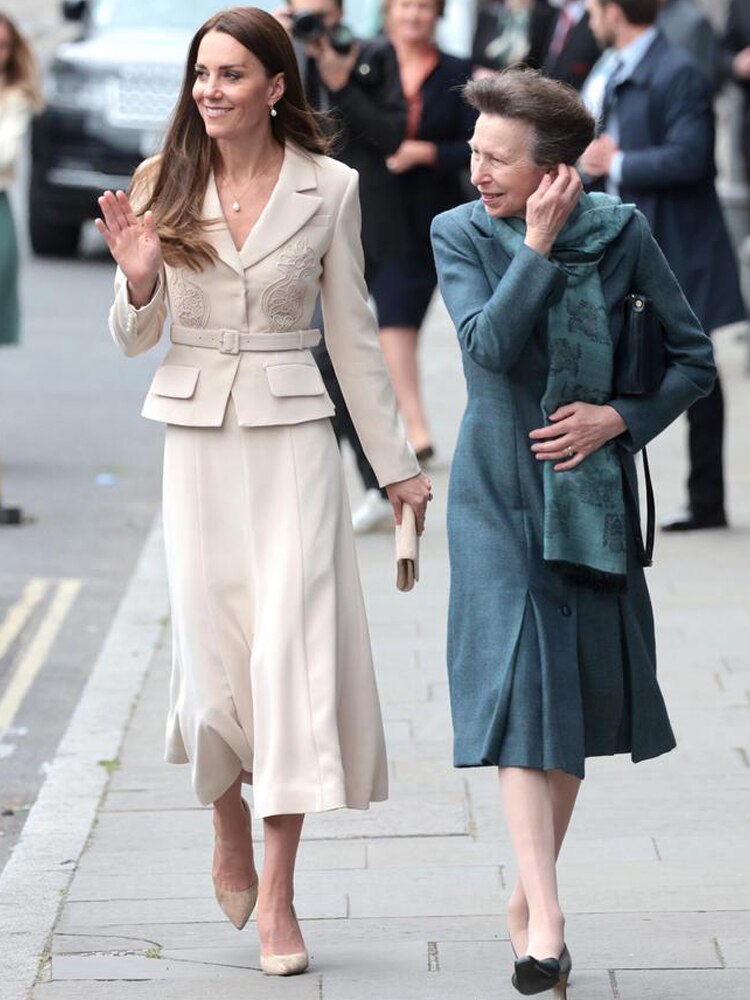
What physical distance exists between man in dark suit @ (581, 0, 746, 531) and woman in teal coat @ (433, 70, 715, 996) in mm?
4087

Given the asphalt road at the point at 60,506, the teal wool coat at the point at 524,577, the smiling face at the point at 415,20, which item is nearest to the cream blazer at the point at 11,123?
the asphalt road at the point at 60,506

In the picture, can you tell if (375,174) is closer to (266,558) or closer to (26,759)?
(26,759)

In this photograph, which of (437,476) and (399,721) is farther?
(437,476)

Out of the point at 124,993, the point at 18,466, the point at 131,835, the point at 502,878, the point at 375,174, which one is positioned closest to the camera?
the point at 124,993

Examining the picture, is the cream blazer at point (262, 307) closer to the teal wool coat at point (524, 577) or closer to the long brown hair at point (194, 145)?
the long brown hair at point (194, 145)

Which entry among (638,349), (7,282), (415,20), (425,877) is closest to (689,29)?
(415,20)

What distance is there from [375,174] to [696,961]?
5.13 m

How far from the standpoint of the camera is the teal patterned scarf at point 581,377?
4.22 meters

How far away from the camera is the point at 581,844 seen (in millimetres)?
5305

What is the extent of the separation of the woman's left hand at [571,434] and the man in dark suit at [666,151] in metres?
4.17

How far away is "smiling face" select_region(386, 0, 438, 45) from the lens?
32.2ft

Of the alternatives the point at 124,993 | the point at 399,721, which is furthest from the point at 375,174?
the point at 124,993

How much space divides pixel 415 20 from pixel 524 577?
19.5 ft

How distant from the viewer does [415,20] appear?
32.2 ft
